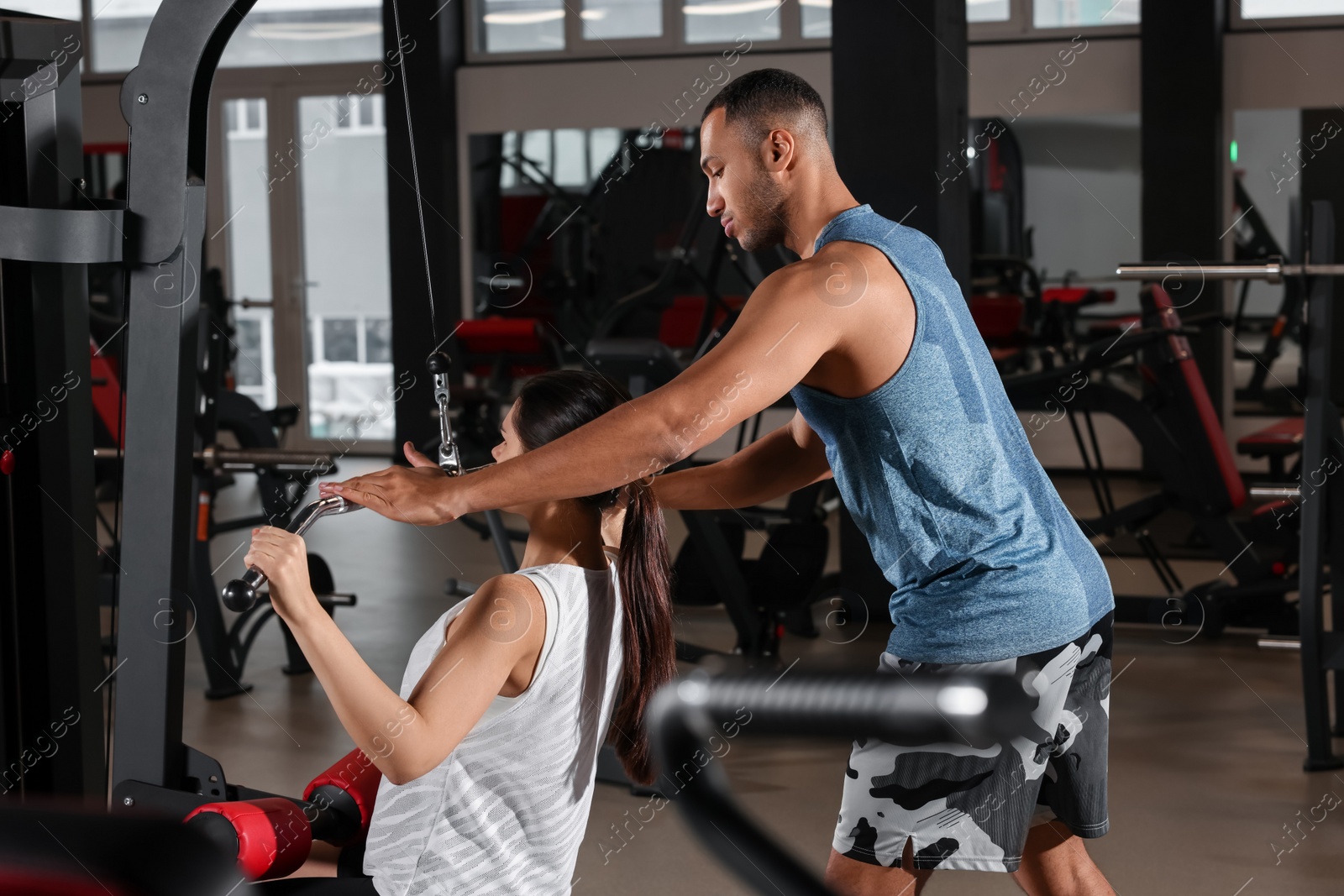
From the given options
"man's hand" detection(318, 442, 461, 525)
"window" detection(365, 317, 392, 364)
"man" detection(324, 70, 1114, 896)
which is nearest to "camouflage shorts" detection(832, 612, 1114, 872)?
"man" detection(324, 70, 1114, 896)

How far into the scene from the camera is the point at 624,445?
1.39m

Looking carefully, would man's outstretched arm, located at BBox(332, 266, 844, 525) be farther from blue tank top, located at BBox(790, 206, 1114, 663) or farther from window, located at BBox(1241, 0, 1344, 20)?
window, located at BBox(1241, 0, 1344, 20)

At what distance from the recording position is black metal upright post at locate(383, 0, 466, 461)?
26.9ft

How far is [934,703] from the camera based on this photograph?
64 centimetres

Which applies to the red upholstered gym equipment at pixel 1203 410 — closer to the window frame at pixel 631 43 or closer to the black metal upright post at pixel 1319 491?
the black metal upright post at pixel 1319 491

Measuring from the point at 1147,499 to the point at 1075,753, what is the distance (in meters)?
3.37

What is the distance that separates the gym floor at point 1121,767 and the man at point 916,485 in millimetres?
838

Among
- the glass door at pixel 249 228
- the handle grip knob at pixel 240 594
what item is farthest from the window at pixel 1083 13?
the handle grip knob at pixel 240 594

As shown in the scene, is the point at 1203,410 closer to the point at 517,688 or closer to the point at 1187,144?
A: the point at 1187,144

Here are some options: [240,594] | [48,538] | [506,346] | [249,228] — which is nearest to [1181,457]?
[48,538]

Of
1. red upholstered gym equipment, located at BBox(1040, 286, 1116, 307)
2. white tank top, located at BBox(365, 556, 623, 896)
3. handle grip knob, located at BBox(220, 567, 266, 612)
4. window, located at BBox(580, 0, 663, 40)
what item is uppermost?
window, located at BBox(580, 0, 663, 40)

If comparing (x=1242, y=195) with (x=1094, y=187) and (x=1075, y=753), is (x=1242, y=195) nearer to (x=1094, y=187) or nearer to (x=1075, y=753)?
(x=1094, y=187)

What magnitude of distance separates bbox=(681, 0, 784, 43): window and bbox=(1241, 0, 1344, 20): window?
2.82 m

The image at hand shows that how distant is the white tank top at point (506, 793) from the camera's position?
149 centimetres
